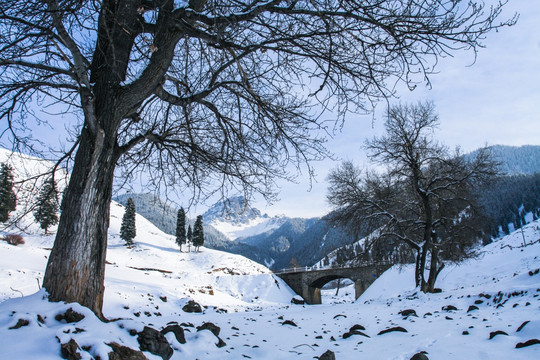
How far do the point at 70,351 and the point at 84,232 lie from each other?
1484mm

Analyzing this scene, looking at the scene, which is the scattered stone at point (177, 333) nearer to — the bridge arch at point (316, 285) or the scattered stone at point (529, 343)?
the scattered stone at point (529, 343)

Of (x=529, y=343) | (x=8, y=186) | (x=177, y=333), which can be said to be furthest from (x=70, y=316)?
(x=529, y=343)

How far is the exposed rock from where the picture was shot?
10.1 ft

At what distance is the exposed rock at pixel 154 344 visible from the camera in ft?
10.1

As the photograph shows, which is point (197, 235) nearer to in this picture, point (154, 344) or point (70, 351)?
point (154, 344)

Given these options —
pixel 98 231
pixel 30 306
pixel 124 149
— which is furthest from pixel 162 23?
pixel 30 306

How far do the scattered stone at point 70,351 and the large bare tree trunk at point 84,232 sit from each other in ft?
3.64

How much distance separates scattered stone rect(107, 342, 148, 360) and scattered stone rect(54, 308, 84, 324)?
594 millimetres

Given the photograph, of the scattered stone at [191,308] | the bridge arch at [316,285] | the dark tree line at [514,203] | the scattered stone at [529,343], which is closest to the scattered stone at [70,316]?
the scattered stone at [529,343]

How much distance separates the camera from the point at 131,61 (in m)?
4.33

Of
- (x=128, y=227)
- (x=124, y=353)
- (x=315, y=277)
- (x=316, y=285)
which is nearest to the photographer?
(x=124, y=353)

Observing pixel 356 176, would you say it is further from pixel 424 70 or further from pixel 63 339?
pixel 63 339

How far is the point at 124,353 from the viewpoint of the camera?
2.69 metres

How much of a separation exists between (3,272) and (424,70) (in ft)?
54.0
